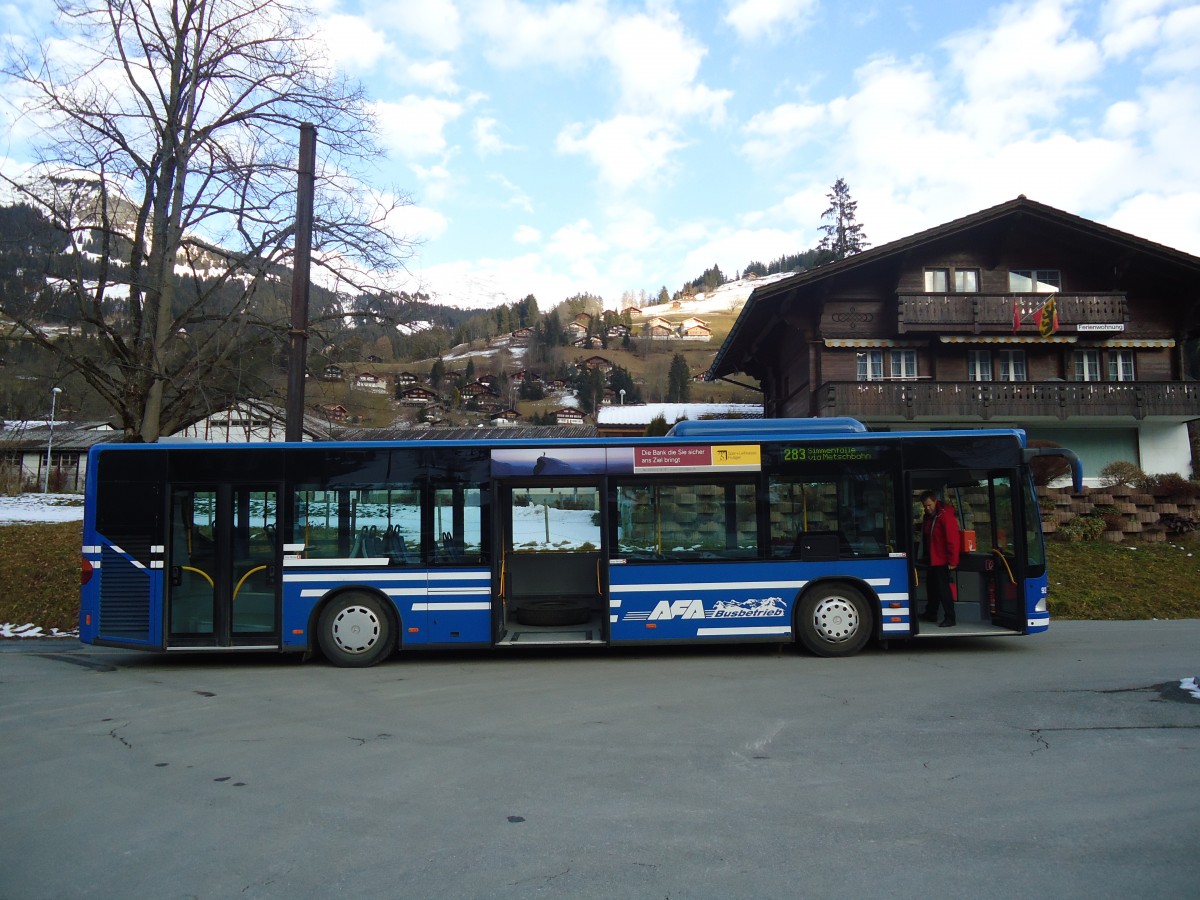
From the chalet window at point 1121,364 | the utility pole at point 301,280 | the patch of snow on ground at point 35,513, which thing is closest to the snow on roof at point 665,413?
the chalet window at point 1121,364

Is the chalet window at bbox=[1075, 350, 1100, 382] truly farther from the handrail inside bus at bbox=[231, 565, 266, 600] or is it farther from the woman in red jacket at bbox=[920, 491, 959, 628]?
the handrail inside bus at bbox=[231, 565, 266, 600]

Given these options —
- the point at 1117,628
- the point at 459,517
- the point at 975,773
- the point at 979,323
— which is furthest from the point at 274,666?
the point at 979,323

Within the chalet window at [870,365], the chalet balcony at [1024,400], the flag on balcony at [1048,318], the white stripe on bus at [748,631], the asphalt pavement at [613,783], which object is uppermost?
the flag on balcony at [1048,318]

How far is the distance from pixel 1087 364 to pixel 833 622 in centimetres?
2608

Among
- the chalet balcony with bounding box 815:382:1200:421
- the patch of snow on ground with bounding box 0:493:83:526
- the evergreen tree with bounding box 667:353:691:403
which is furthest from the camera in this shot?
the evergreen tree with bounding box 667:353:691:403

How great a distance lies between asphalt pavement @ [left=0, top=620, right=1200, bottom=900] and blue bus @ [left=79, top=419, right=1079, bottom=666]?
2.55 feet

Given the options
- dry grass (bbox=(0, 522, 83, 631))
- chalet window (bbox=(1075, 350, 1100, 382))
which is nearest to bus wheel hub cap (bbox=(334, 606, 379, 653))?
dry grass (bbox=(0, 522, 83, 631))

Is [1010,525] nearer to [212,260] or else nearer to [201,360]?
[201,360]

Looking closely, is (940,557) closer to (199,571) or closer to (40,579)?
(199,571)

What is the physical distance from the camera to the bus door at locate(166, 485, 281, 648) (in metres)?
10.4

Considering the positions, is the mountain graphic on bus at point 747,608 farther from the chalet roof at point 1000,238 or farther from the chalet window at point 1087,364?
the chalet window at point 1087,364

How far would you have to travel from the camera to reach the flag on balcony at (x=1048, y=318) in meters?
28.3

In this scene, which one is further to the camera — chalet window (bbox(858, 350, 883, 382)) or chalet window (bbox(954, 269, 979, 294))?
chalet window (bbox(954, 269, 979, 294))

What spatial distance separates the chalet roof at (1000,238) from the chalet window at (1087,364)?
3.44 meters
